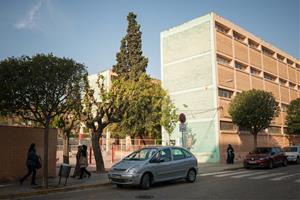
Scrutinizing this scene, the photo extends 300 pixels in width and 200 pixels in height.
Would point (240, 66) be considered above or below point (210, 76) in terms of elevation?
above

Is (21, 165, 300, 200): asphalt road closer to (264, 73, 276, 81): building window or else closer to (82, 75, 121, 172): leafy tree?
(82, 75, 121, 172): leafy tree

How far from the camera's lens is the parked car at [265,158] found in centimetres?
2272

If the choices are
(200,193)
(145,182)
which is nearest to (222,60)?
(145,182)

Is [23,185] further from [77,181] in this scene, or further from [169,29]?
[169,29]

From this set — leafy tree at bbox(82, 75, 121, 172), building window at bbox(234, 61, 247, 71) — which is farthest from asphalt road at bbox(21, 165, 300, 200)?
building window at bbox(234, 61, 247, 71)

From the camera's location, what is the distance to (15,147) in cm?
1501

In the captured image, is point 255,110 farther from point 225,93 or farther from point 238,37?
point 238,37

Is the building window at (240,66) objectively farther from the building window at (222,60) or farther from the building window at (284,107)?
the building window at (284,107)

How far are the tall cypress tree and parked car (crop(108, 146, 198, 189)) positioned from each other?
25.8 metres

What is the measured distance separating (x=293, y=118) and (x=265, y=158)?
892 inches

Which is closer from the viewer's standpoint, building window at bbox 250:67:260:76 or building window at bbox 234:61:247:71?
building window at bbox 234:61:247:71

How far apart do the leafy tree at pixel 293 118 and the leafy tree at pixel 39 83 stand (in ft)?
118

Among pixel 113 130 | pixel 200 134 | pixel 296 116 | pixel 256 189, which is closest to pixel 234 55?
pixel 200 134

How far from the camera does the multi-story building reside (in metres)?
34.5
